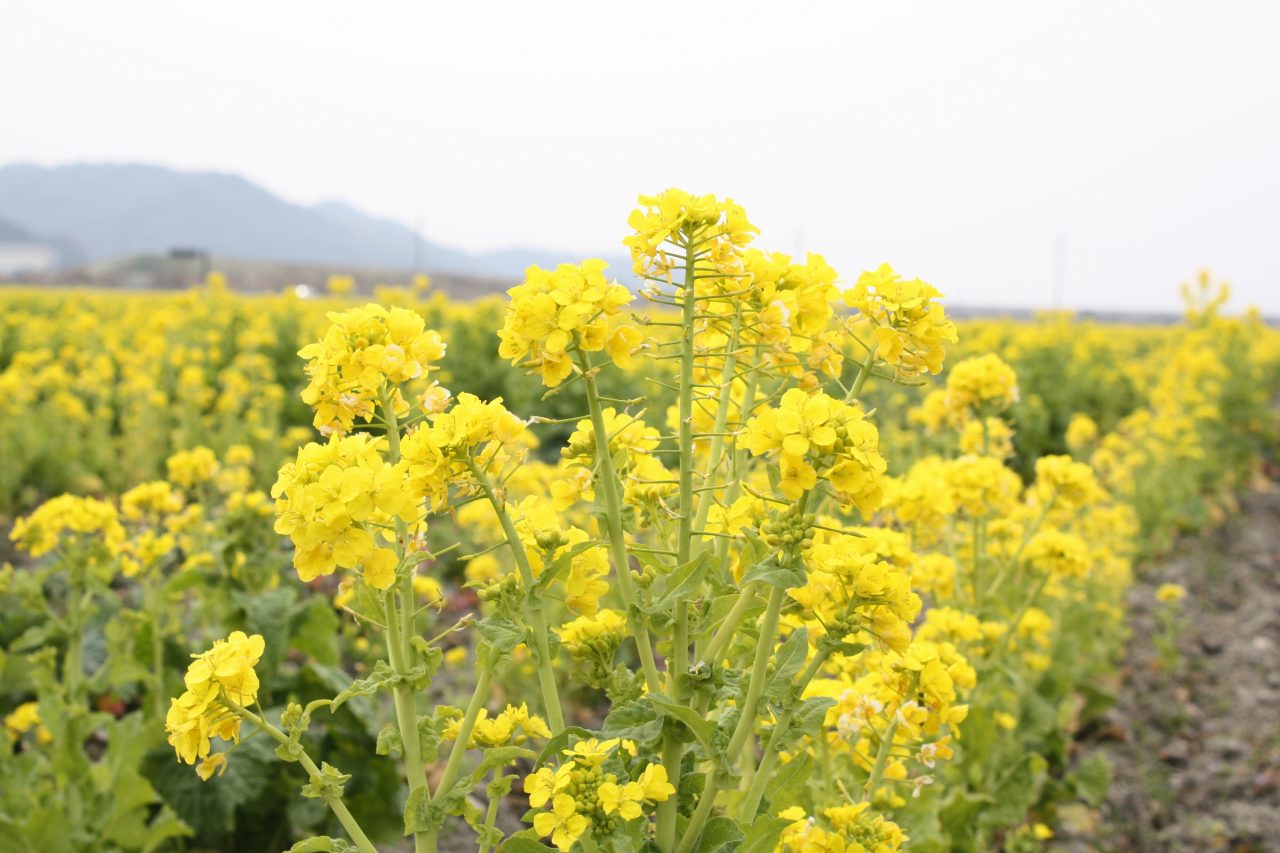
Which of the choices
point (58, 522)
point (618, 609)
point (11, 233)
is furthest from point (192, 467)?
point (11, 233)

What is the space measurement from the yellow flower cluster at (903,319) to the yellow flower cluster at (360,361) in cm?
68

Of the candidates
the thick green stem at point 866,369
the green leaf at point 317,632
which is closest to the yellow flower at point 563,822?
the thick green stem at point 866,369

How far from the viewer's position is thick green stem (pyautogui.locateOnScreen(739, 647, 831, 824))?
1525 mm

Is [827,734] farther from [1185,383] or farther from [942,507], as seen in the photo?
[1185,383]

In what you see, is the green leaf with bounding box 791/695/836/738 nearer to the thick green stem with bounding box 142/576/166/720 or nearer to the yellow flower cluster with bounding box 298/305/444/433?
the yellow flower cluster with bounding box 298/305/444/433

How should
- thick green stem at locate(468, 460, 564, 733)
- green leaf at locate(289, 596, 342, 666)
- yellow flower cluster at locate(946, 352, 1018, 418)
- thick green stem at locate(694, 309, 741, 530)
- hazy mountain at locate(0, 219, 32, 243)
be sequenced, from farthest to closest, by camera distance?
hazy mountain at locate(0, 219, 32, 243) < green leaf at locate(289, 596, 342, 666) < yellow flower cluster at locate(946, 352, 1018, 418) < thick green stem at locate(694, 309, 741, 530) < thick green stem at locate(468, 460, 564, 733)

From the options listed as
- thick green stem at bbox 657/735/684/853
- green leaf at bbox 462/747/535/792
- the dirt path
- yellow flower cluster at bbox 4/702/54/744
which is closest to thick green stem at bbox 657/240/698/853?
thick green stem at bbox 657/735/684/853

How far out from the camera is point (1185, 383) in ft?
31.7

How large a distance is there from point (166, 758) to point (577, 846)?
213 centimetres

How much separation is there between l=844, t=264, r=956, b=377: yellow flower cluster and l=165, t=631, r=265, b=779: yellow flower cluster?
1024 millimetres

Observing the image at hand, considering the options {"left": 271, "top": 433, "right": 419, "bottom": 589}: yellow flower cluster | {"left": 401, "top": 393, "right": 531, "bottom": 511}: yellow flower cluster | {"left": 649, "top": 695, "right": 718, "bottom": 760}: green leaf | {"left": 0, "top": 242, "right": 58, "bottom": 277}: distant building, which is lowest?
{"left": 649, "top": 695, "right": 718, "bottom": 760}: green leaf

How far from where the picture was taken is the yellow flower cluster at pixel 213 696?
4.49 feet

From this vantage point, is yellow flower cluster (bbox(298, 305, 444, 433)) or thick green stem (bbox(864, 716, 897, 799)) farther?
thick green stem (bbox(864, 716, 897, 799))

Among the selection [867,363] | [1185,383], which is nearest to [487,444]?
[867,363]
